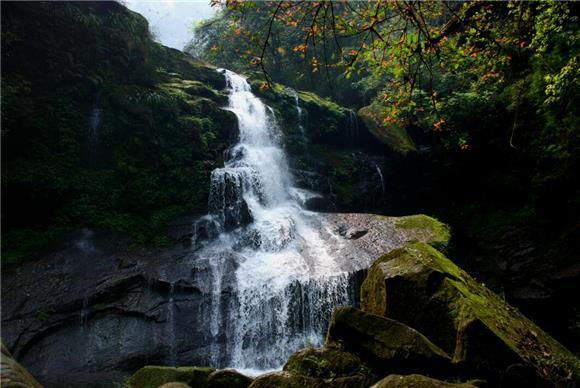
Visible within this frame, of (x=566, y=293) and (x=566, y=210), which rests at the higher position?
Answer: (x=566, y=210)

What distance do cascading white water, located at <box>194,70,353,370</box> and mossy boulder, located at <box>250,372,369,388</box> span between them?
5094 millimetres

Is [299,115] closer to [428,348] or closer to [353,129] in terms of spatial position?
[353,129]

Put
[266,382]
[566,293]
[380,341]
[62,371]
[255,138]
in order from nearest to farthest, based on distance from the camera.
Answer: [266,382] → [380,341] → [62,371] → [566,293] → [255,138]

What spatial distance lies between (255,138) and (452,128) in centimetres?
795

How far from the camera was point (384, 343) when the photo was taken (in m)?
4.31

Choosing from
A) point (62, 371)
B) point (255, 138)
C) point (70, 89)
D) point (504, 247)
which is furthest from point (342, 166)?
point (62, 371)

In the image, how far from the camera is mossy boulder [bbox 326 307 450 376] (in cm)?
414

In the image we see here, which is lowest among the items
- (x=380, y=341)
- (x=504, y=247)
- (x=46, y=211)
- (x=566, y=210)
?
(x=380, y=341)

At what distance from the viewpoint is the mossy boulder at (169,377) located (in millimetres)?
4945

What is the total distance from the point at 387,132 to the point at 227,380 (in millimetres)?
13684

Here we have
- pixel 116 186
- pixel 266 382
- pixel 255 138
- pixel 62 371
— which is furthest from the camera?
pixel 255 138

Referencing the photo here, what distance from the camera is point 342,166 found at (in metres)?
16.5

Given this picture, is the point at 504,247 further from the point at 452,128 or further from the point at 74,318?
the point at 74,318

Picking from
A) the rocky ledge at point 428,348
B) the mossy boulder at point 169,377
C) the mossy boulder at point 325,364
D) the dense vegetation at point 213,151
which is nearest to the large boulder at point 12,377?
the rocky ledge at point 428,348
